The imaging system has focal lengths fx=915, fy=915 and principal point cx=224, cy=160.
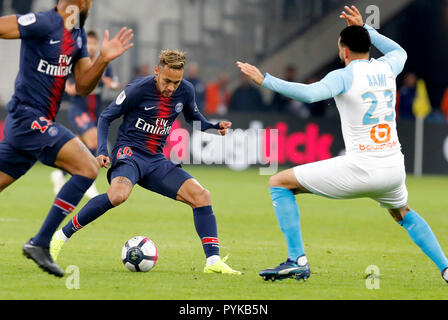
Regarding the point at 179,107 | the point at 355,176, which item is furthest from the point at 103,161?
the point at 355,176

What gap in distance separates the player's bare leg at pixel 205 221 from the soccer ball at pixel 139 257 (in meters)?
0.45

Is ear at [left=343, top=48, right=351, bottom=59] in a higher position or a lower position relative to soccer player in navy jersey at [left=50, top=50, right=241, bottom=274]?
higher

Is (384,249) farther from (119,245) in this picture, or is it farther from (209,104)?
(209,104)

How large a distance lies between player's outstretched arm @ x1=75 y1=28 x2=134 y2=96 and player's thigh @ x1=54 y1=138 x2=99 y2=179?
477 mm

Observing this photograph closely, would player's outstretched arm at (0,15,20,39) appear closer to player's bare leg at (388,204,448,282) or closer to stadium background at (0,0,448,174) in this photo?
player's bare leg at (388,204,448,282)

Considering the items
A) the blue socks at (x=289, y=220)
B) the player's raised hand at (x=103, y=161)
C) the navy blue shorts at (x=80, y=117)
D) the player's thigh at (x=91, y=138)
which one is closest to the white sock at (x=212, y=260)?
the blue socks at (x=289, y=220)

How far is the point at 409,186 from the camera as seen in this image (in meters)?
18.4

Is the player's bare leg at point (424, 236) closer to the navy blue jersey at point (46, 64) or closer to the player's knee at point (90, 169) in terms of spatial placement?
the player's knee at point (90, 169)

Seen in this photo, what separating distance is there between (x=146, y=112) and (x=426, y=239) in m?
2.69

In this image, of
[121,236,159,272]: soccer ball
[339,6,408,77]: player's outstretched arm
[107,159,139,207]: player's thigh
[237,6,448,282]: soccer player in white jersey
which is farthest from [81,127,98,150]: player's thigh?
[237,6,448,282]: soccer player in white jersey

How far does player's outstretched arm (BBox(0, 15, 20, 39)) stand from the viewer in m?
6.72

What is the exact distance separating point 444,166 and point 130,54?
339 inches

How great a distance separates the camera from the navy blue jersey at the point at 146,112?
808 cm
